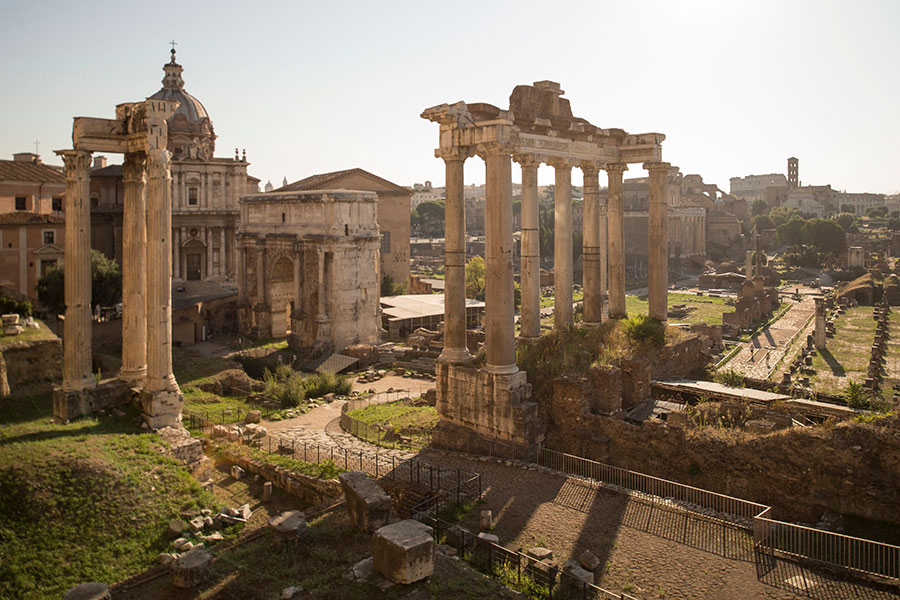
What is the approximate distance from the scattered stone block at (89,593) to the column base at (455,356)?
9.12 meters

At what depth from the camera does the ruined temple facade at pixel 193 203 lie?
47344 millimetres

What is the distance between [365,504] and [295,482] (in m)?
4.97

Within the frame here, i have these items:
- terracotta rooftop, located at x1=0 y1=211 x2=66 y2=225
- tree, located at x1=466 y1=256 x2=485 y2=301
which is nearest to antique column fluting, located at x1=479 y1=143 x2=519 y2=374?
terracotta rooftop, located at x1=0 y1=211 x2=66 y2=225

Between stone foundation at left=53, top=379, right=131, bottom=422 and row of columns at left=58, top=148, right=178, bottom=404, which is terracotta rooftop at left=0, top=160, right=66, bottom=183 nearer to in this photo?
row of columns at left=58, top=148, right=178, bottom=404

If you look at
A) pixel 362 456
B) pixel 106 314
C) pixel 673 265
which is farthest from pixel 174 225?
pixel 673 265

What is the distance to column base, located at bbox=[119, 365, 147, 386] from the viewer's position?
731 inches

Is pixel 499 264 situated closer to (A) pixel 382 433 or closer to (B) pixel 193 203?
(A) pixel 382 433

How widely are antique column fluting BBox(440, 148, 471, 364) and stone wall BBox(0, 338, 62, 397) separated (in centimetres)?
1365

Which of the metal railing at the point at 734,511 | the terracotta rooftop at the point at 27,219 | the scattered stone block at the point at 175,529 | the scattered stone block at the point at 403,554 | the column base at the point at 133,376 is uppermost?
the terracotta rooftop at the point at 27,219

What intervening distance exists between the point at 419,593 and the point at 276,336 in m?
33.3

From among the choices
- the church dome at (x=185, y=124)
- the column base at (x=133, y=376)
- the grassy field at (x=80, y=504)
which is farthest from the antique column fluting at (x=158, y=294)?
the church dome at (x=185, y=124)

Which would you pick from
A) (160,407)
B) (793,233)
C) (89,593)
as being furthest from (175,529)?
(793,233)

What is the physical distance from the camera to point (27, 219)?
1517 inches

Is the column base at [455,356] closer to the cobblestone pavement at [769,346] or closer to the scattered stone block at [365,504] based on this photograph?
the scattered stone block at [365,504]
